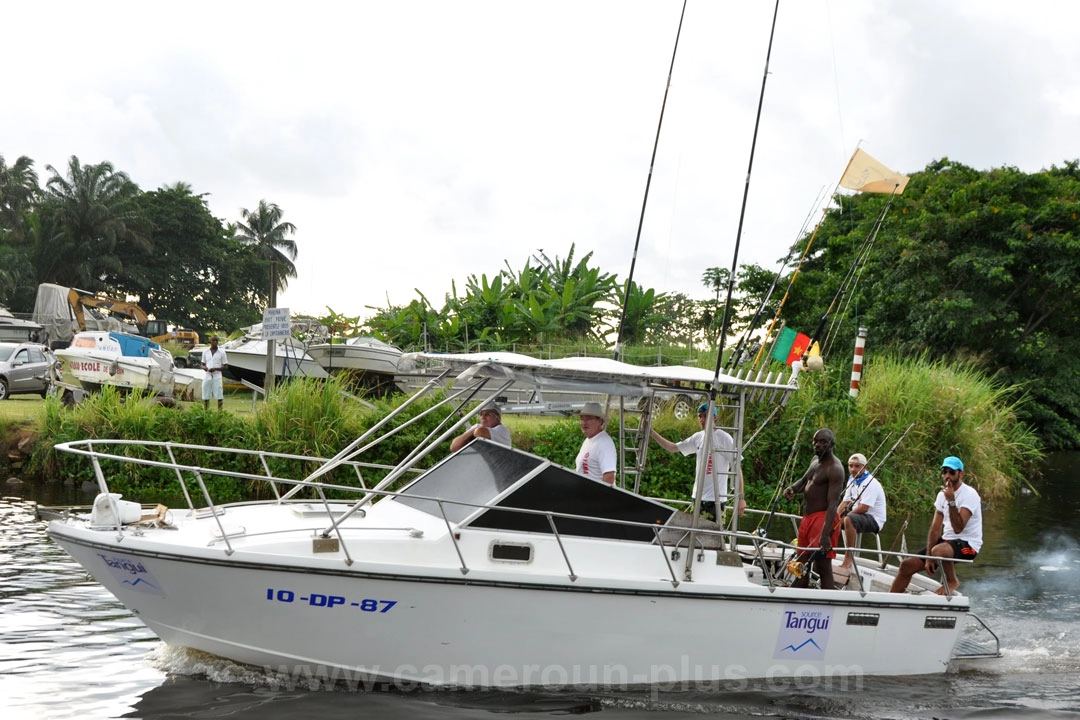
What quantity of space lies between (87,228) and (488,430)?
5295 centimetres

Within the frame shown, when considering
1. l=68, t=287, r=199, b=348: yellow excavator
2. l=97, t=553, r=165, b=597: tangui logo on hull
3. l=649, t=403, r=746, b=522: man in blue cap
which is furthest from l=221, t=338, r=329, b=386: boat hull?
l=97, t=553, r=165, b=597: tangui logo on hull

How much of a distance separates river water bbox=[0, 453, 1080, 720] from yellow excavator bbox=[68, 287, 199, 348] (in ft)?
86.9

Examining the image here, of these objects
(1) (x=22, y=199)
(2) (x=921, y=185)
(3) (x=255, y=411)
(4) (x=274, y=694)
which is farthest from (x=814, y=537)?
(1) (x=22, y=199)

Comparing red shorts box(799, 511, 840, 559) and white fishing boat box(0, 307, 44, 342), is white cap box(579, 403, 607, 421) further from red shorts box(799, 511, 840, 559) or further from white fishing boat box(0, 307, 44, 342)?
white fishing boat box(0, 307, 44, 342)

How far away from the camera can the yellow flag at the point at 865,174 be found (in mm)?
9242

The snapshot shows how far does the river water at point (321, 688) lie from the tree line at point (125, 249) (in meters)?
47.2

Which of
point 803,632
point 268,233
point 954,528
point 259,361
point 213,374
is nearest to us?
point 803,632

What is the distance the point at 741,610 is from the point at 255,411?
10.7 metres

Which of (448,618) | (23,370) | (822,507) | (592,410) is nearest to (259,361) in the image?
(23,370)

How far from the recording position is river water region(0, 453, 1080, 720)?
675cm

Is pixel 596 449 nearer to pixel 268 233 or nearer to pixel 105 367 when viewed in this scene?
pixel 105 367

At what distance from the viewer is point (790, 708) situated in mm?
7383

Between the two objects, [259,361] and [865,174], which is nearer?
[865,174]

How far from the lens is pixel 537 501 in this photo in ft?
23.3
